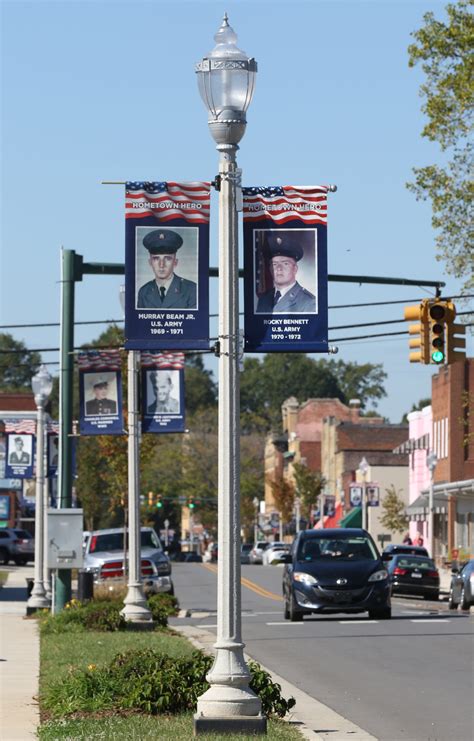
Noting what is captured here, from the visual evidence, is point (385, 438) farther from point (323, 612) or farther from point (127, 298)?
point (127, 298)

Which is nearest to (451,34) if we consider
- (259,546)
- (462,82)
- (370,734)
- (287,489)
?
(462,82)

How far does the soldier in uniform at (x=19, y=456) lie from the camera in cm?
4088

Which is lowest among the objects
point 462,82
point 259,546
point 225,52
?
point 259,546

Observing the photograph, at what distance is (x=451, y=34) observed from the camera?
3288cm

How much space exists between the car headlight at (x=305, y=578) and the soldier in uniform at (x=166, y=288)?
17.4m

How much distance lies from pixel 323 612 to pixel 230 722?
18.7 metres

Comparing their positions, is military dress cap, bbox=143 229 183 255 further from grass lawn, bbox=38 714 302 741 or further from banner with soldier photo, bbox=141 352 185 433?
banner with soldier photo, bbox=141 352 185 433

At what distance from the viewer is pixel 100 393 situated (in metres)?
26.6

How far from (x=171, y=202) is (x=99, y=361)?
1515cm

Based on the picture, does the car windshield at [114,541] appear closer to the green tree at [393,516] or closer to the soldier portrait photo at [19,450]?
the soldier portrait photo at [19,450]

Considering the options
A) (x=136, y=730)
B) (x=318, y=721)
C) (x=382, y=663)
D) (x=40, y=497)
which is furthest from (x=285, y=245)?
(x=40, y=497)

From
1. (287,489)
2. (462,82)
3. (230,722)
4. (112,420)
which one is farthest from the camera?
(287,489)

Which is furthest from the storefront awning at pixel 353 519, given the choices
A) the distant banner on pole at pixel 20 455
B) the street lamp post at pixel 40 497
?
the street lamp post at pixel 40 497

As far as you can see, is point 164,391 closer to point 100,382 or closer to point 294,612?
point 100,382
